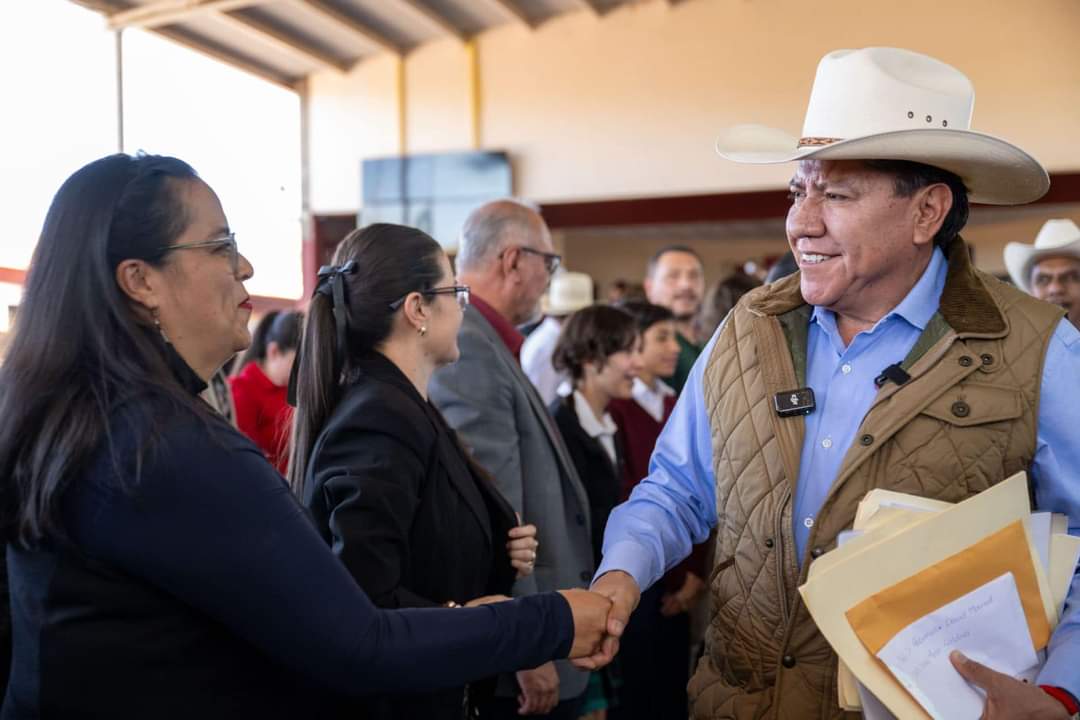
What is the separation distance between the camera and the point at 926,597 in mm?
1430

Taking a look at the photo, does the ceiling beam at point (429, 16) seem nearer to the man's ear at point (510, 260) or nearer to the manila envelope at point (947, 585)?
the man's ear at point (510, 260)

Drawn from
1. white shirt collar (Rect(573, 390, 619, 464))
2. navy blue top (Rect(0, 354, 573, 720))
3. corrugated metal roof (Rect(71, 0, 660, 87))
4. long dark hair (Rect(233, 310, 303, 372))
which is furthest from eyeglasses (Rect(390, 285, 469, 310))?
corrugated metal roof (Rect(71, 0, 660, 87))

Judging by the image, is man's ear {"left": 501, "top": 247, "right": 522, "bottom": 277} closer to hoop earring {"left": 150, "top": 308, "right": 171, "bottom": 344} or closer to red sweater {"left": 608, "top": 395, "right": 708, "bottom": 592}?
red sweater {"left": 608, "top": 395, "right": 708, "bottom": 592}

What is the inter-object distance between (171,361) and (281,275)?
733cm

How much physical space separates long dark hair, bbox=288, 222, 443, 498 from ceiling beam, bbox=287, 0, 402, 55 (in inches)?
268

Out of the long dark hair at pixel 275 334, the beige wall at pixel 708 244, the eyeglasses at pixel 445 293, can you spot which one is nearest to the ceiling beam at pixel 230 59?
the beige wall at pixel 708 244

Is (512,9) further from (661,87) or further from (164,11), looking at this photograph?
(164,11)

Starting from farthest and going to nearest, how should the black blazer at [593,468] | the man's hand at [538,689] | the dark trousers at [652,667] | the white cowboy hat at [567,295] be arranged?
the white cowboy hat at [567,295] < the dark trousers at [652,667] < the black blazer at [593,468] < the man's hand at [538,689]

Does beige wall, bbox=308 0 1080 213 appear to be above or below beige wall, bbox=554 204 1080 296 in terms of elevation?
above

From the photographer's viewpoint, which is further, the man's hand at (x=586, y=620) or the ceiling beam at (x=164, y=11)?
the ceiling beam at (x=164, y=11)

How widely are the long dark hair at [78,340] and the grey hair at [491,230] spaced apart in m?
A: 1.76

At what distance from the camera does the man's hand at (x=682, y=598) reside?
373 centimetres

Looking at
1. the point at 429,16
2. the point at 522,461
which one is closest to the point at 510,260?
the point at 522,461

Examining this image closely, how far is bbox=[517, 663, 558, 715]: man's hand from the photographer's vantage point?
251 centimetres
